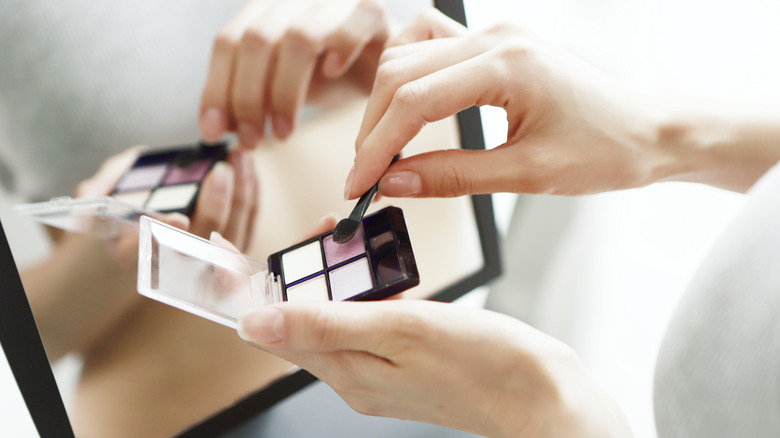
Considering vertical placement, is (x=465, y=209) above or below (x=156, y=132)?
below

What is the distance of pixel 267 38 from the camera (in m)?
0.51

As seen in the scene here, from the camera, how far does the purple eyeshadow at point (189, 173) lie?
1.60 feet

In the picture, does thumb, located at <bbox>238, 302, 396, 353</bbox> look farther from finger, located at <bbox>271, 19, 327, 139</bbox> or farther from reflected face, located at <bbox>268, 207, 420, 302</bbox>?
finger, located at <bbox>271, 19, 327, 139</bbox>

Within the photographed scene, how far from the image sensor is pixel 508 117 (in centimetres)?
48

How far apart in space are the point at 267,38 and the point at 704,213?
0.66 meters

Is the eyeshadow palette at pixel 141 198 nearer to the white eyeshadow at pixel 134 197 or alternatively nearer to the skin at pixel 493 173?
the white eyeshadow at pixel 134 197

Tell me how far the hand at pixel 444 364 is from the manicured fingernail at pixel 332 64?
28 cm

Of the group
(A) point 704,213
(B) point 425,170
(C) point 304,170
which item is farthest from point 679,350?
(A) point 704,213

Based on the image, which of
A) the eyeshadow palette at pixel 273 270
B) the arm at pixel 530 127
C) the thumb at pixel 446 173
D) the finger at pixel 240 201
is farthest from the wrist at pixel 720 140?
the finger at pixel 240 201

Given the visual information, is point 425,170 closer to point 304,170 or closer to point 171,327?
point 304,170

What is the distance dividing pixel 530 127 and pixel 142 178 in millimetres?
335

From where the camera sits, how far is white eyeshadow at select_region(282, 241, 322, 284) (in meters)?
0.47

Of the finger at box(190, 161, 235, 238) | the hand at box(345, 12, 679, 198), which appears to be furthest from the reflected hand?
the hand at box(345, 12, 679, 198)

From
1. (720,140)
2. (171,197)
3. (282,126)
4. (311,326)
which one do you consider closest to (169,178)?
(171,197)
